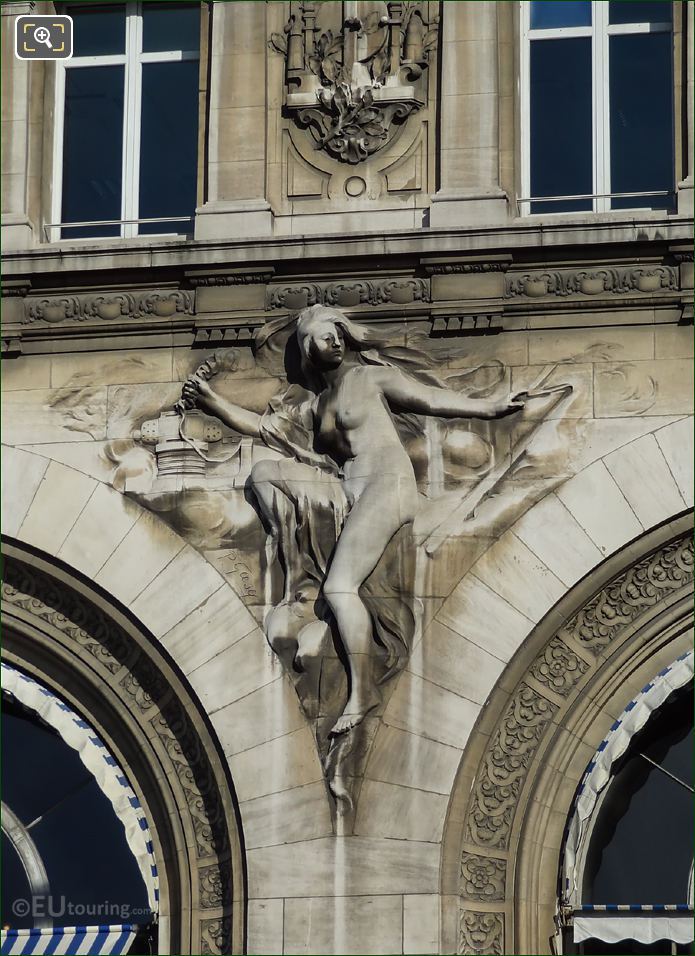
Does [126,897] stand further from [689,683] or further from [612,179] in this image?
[612,179]

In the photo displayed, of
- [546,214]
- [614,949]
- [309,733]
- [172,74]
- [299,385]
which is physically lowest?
[614,949]

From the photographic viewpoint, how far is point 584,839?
17.6m

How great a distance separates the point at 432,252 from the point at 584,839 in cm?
497

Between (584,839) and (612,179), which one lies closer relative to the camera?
(584,839)

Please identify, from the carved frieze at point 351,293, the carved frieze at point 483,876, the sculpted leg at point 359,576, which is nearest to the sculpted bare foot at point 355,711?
the sculpted leg at point 359,576

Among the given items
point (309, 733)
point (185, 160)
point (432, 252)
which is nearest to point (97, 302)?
point (185, 160)

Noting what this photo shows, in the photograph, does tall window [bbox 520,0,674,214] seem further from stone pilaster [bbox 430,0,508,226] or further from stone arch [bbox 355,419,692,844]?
stone arch [bbox 355,419,692,844]

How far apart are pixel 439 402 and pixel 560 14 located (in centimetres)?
386

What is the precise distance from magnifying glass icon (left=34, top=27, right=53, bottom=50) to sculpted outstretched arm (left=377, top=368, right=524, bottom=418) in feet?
15.0

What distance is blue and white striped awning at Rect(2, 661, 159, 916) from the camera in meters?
17.8

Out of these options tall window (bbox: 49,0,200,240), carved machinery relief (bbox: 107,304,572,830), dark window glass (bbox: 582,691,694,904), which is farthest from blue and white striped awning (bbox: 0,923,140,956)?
tall window (bbox: 49,0,200,240)

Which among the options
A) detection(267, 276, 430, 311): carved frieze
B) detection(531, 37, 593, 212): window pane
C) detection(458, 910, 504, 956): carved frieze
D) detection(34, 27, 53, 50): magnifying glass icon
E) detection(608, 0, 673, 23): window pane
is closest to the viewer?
detection(458, 910, 504, 956): carved frieze

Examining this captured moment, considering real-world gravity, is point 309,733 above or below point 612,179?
below

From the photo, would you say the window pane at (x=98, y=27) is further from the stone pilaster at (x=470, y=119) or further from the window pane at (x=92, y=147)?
the stone pilaster at (x=470, y=119)
